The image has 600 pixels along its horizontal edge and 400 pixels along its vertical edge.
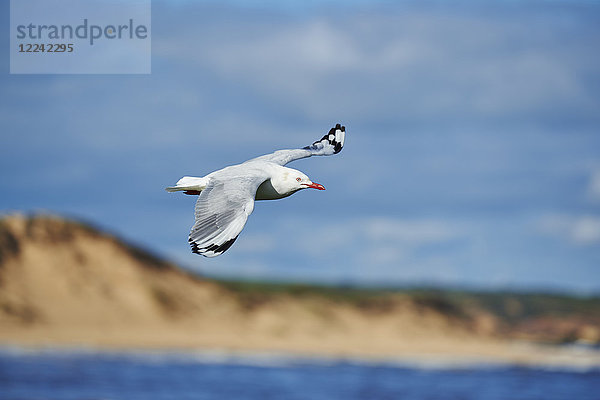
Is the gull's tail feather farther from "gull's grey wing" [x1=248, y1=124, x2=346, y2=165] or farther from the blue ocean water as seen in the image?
the blue ocean water

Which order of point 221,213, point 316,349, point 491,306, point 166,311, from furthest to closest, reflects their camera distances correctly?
point 491,306 < point 166,311 < point 316,349 < point 221,213

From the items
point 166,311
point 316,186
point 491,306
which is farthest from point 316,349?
point 316,186

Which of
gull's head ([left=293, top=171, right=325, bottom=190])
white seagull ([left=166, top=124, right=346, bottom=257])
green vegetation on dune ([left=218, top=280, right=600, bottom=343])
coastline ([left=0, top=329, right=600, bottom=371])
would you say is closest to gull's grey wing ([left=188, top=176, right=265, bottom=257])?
white seagull ([left=166, top=124, right=346, bottom=257])

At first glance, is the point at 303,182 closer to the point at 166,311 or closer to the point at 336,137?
the point at 336,137

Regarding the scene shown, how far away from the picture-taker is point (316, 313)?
5972 centimetres

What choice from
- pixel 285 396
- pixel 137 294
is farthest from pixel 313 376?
pixel 137 294

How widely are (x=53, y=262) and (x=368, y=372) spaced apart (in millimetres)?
22820

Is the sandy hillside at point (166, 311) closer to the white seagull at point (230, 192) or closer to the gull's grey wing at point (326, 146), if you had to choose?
the gull's grey wing at point (326, 146)

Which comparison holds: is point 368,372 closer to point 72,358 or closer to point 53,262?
point 72,358

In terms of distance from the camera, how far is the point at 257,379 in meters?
36.4

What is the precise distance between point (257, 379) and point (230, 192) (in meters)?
30.3

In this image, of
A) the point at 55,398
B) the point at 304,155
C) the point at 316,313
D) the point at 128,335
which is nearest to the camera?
the point at 304,155

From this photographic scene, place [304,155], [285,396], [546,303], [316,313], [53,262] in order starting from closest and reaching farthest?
[304,155], [285,396], [53,262], [316,313], [546,303]

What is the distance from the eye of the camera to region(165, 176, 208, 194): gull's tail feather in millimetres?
7664
